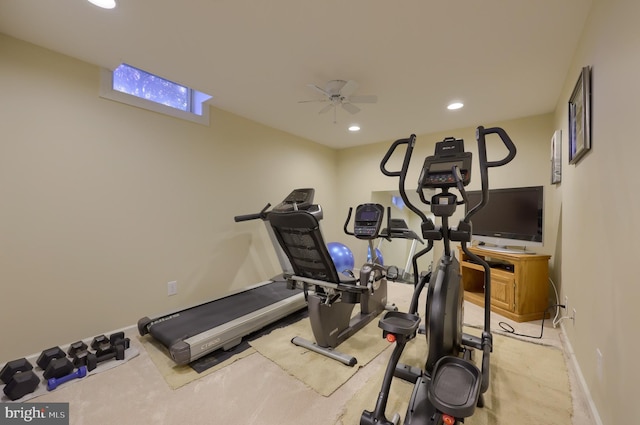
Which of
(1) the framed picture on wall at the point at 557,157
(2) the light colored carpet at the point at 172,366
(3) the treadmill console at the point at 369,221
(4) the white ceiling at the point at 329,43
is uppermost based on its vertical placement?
(4) the white ceiling at the point at 329,43

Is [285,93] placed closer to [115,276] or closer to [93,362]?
[115,276]

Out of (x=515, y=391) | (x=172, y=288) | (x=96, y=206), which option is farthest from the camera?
(x=172, y=288)

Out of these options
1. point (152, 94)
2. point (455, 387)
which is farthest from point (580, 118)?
point (152, 94)

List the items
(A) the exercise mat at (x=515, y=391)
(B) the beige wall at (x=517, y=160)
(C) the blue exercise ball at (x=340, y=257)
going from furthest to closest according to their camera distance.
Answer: (C) the blue exercise ball at (x=340, y=257) < (B) the beige wall at (x=517, y=160) < (A) the exercise mat at (x=515, y=391)

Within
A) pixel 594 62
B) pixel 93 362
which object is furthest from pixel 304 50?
pixel 93 362

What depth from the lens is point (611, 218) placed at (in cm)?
127

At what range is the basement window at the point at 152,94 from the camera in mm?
2393

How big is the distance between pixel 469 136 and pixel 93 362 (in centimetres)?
483

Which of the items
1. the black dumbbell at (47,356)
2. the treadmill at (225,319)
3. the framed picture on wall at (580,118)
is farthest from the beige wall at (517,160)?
the black dumbbell at (47,356)

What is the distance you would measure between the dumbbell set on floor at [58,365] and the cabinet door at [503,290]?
11.8 ft

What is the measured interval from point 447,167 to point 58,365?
2.83 m

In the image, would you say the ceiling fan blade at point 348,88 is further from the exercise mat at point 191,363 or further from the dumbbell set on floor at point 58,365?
the dumbbell set on floor at point 58,365

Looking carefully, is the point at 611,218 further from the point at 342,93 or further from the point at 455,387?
the point at 342,93

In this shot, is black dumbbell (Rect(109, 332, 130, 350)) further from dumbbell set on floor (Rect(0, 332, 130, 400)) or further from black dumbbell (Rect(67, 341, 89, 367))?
black dumbbell (Rect(67, 341, 89, 367))
